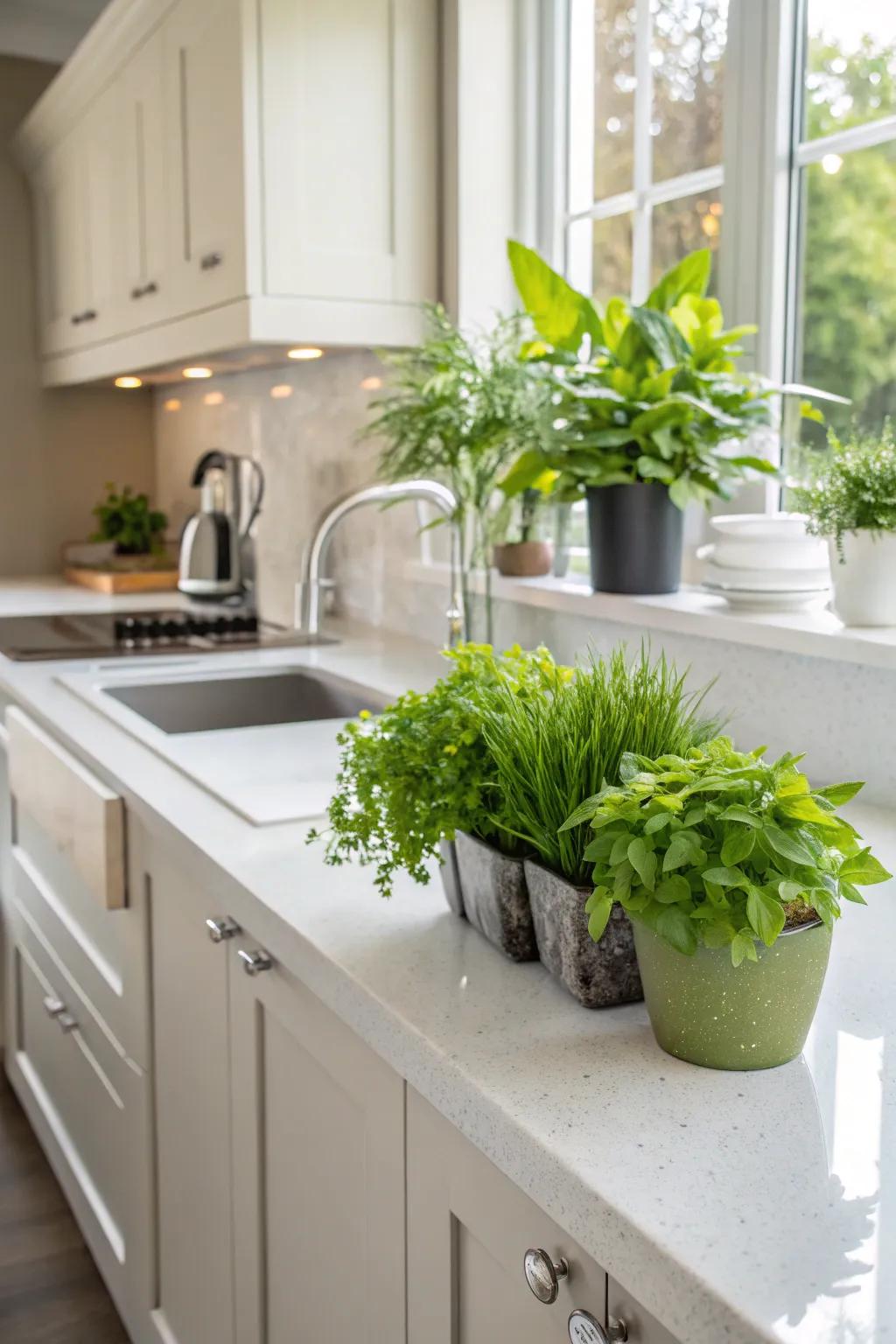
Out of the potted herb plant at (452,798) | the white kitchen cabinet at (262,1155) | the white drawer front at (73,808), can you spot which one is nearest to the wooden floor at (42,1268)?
the white kitchen cabinet at (262,1155)

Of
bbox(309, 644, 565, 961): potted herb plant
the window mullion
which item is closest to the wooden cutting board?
the window mullion

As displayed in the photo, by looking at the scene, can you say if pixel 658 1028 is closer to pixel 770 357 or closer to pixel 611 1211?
pixel 611 1211

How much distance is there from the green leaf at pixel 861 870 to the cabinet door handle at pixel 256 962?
0.54 m

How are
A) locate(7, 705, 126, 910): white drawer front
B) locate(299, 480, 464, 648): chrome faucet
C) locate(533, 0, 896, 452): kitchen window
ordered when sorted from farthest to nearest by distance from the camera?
locate(299, 480, 464, 648): chrome faucet
locate(533, 0, 896, 452): kitchen window
locate(7, 705, 126, 910): white drawer front

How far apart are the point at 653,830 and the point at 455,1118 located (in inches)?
8.4

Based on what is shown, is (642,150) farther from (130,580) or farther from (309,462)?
(130,580)

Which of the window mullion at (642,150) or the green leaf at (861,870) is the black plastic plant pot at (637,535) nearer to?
the window mullion at (642,150)

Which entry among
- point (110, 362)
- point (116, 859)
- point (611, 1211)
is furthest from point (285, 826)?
point (110, 362)

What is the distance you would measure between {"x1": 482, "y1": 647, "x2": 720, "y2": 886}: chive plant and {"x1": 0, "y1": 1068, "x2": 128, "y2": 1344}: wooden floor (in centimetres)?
138

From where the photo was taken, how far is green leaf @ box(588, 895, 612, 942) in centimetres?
77

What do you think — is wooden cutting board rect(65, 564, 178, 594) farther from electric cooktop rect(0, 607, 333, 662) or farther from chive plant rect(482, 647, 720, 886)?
chive plant rect(482, 647, 720, 886)

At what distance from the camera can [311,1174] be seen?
1.11 m

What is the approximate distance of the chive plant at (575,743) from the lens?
91 centimetres

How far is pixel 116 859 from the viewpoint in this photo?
1.59 m
